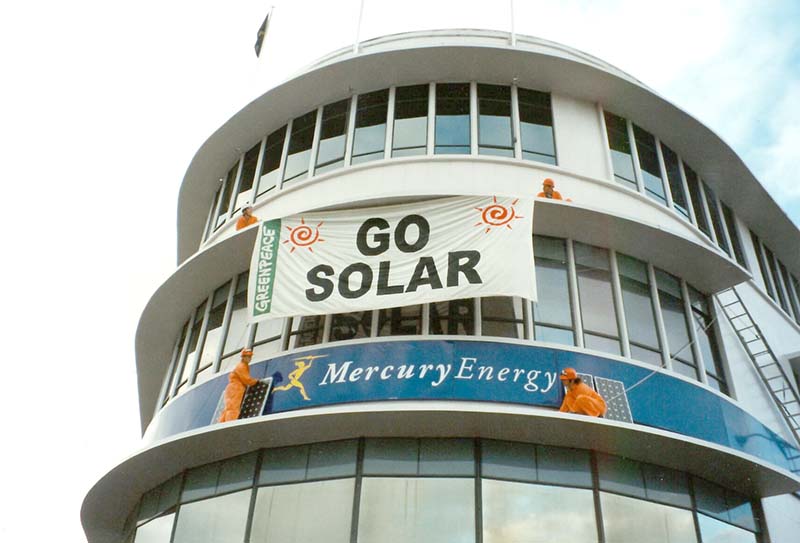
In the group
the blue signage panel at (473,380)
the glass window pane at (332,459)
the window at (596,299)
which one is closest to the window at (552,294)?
the window at (596,299)

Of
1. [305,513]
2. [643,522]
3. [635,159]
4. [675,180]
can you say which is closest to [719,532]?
[643,522]

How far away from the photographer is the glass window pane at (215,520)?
13.4 meters

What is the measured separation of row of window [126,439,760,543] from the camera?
41.4 ft

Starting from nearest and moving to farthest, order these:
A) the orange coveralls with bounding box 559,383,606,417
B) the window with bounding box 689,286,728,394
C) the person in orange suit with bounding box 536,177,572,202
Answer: the orange coveralls with bounding box 559,383,606,417 → the person in orange suit with bounding box 536,177,572,202 → the window with bounding box 689,286,728,394

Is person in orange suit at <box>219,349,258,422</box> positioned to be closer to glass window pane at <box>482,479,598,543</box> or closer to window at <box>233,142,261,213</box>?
glass window pane at <box>482,479,598,543</box>

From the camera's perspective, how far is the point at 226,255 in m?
17.2

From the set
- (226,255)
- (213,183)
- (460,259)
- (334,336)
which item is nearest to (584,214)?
(460,259)

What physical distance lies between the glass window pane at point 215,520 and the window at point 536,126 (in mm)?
9520

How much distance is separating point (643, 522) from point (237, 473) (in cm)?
718

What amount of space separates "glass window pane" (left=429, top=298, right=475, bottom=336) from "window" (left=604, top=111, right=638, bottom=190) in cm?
527

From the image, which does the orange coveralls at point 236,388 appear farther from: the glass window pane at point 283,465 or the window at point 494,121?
the window at point 494,121

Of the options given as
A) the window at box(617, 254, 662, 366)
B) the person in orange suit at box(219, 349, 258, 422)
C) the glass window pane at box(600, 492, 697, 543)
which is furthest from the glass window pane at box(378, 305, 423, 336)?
the glass window pane at box(600, 492, 697, 543)

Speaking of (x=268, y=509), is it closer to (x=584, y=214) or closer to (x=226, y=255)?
(x=226, y=255)

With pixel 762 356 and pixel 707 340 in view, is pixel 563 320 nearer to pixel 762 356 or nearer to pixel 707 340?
pixel 707 340
